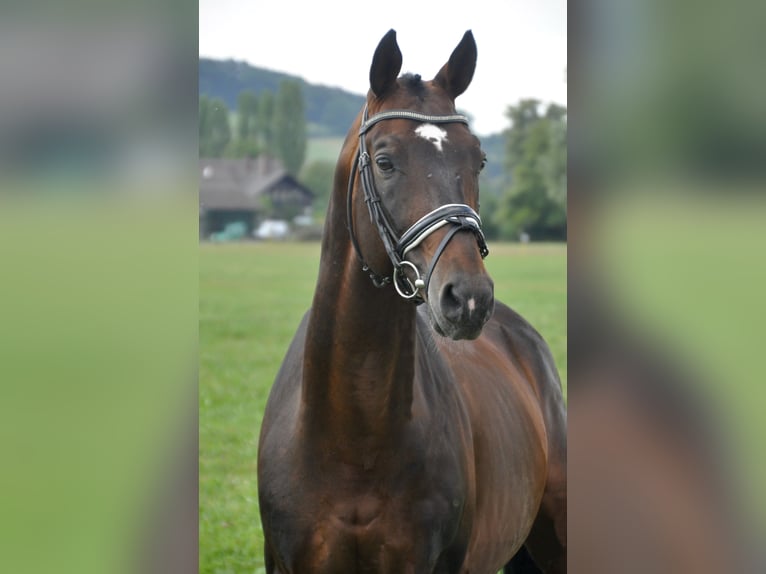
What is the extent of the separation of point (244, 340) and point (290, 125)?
1565mm

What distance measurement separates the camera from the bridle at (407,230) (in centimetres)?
204

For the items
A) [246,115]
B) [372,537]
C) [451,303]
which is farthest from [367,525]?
[246,115]

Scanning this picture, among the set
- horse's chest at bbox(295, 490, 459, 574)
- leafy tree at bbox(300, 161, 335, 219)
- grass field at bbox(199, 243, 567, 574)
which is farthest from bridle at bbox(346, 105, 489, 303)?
leafy tree at bbox(300, 161, 335, 219)

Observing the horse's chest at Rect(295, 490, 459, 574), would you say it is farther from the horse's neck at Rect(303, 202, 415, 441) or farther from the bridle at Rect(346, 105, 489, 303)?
the bridle at Rect(346, 105, 489, 303)

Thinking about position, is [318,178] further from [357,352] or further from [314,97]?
[357,352]

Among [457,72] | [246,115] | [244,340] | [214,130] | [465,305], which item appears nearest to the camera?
[465,305]

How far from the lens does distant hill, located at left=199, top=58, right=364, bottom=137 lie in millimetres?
2467

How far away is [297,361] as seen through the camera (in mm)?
2828

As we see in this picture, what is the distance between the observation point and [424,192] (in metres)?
2.14
